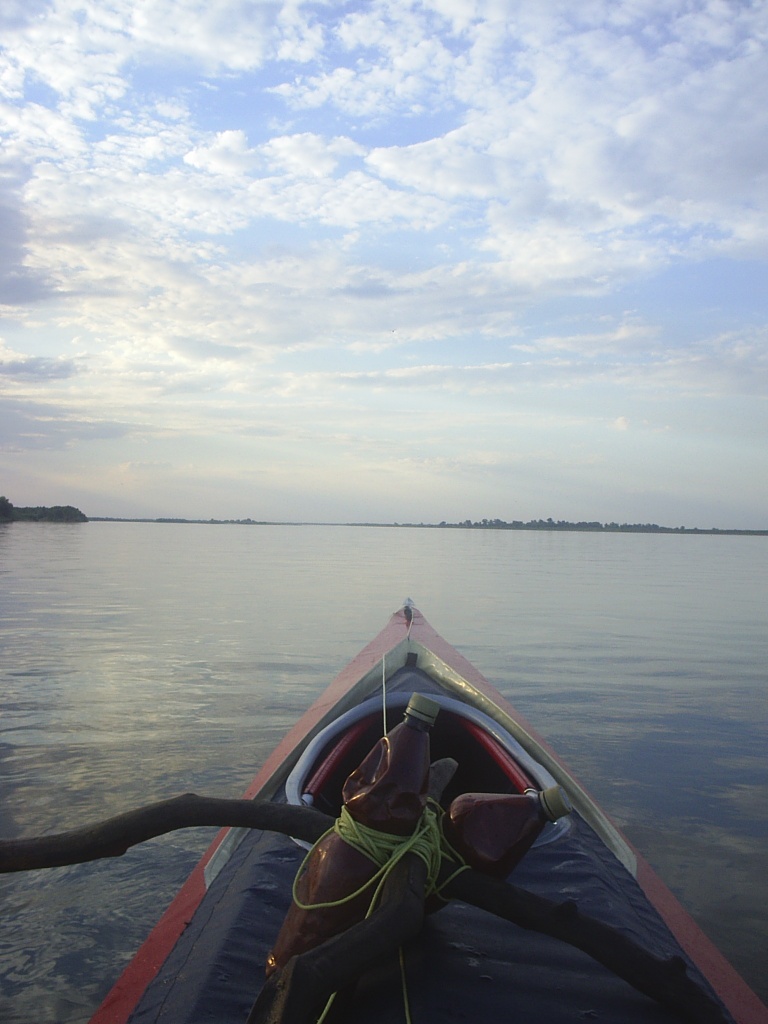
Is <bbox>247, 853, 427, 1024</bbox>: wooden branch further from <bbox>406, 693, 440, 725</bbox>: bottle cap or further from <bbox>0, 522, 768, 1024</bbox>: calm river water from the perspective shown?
<bbox>0, 522, 768, 1024</bbox>: calm river water

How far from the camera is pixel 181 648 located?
11.2 metres

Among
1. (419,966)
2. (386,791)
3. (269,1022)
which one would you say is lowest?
(419,966)

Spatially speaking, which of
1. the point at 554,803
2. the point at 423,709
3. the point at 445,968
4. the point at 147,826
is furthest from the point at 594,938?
the point at 147,826

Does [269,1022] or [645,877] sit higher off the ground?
[269,1022]

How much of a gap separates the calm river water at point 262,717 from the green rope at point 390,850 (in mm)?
2093

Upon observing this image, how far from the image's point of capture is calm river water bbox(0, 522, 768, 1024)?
4.09 meters

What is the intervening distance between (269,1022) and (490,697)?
408cm

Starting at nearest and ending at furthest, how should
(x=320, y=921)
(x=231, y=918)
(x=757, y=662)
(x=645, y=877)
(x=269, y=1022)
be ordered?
(x=269, y=1022), (x=320, y=921), (x=231, y=918), (x=645, y=877), (x=757, y=662)

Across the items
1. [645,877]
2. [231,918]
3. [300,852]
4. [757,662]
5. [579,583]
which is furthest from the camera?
[579,583]

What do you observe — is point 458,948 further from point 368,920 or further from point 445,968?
point 368,920

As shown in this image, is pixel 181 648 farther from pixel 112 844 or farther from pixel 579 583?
pixel 579 583

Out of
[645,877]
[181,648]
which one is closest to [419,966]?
[645,877]

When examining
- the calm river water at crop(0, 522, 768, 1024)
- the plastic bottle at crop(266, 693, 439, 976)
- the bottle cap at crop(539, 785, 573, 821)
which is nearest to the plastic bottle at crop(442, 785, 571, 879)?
the bottle cap at crop(539, 785, 573, 821)

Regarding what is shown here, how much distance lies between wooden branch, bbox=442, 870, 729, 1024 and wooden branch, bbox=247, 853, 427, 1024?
269 mm
